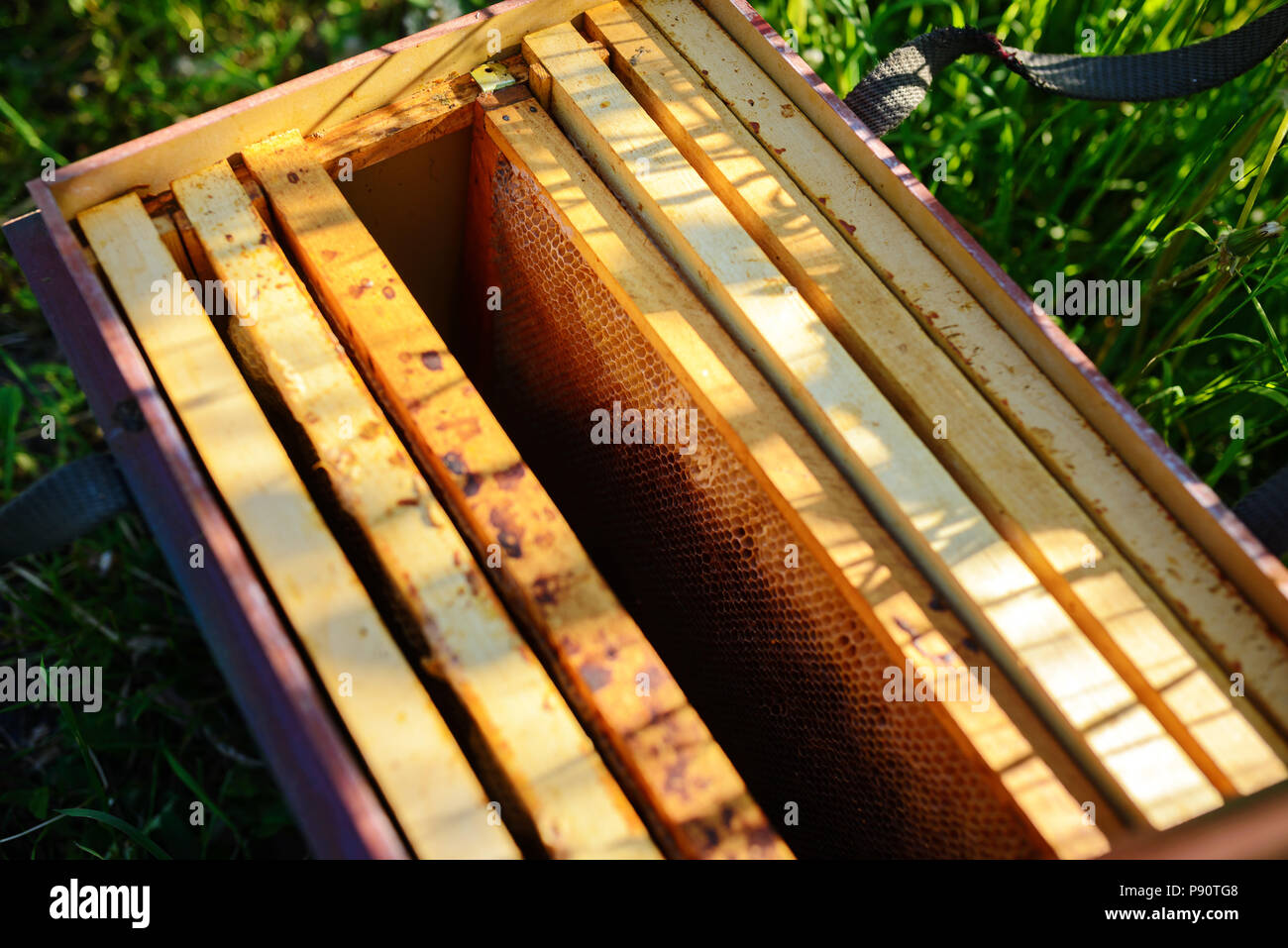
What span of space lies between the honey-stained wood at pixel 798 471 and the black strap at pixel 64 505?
0.82 metres

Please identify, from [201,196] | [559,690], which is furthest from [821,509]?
[201,196]

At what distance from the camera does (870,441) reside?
1254 millimetres

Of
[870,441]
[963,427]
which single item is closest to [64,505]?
[870,441]

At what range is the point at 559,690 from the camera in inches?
47.1

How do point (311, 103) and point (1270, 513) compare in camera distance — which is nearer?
point (1270, 513)

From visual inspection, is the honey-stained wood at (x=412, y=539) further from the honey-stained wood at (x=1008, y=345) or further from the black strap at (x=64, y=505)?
the honey-stained wood at (x=1008, y=345)

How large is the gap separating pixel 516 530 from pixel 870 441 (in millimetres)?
525

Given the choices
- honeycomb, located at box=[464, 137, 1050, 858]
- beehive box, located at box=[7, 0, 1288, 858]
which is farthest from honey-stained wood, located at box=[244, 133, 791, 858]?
honeycomb, located at box=[464, 137, 1050, 858]

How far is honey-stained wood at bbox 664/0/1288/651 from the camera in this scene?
3.96 feet

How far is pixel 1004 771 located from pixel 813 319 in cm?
69

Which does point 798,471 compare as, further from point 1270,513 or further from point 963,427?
point 1270,513

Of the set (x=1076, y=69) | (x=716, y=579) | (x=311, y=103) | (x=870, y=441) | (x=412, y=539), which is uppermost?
(x=1076, y=69)
